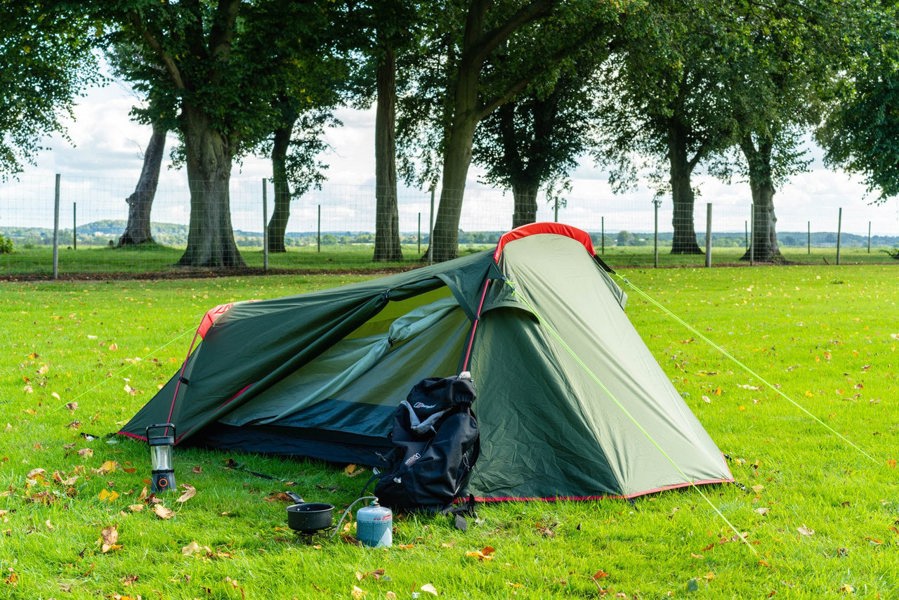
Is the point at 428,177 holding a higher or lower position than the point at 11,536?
higher

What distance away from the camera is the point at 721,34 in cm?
1830

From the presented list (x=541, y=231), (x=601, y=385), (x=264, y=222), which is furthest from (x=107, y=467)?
(x=264, y=222)

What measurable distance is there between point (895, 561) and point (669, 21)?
Answer: 1625cm

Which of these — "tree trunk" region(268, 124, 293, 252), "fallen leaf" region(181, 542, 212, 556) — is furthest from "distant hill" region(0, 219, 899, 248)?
"fallen leaf" region(181, 542, 212, 556)

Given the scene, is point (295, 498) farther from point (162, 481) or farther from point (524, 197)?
point (524, 197)

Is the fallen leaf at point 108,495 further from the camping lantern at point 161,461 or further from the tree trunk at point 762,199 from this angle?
the tree trunk at point 762,199

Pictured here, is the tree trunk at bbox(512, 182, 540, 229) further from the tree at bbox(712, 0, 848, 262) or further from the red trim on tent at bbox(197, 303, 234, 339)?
the red trim on tent at bbox(197, 303, 234, 339)

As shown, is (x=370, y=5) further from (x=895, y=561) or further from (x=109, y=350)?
(x=895, y=561)

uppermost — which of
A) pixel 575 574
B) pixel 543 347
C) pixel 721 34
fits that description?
pixel 721 34

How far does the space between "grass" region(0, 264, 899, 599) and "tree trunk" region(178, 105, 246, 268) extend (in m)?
10.8

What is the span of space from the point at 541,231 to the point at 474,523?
2.30 meters

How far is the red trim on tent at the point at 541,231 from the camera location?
17.4 ft

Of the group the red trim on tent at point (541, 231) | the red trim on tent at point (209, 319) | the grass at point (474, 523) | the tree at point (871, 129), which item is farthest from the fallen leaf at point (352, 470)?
the tree at point (871, 129)

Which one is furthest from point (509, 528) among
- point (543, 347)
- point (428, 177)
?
point (428, 177)
